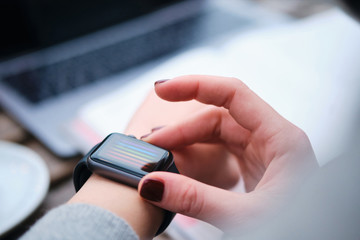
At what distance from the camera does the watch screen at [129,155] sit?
25 centimetres

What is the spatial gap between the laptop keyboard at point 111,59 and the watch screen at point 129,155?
26cm

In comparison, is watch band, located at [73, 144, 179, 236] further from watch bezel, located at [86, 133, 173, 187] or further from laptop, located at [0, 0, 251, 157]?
laptop, located at [0, 0, 251, 157]

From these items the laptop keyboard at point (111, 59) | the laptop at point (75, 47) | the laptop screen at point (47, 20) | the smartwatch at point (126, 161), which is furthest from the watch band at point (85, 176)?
the laptop screen at point (47, 20)

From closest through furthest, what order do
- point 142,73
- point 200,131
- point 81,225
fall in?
point 81,225 → point 200,131 → point 142,73

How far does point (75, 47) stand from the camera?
59cm

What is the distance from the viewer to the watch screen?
0.81 ft

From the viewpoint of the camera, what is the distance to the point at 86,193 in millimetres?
251

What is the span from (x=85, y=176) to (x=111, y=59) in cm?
32

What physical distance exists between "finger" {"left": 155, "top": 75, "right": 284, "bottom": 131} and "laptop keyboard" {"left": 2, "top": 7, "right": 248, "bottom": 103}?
28 cm

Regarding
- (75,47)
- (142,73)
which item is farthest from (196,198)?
(75,47)

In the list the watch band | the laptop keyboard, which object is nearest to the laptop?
the laptop keyboard

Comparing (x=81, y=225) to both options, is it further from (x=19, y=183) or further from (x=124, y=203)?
(x=19, y=183)

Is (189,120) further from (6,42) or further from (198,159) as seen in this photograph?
(6,42)

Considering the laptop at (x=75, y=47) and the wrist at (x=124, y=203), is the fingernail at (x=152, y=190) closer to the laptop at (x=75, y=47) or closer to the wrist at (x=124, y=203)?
the wrist at (x=124, y=203)
